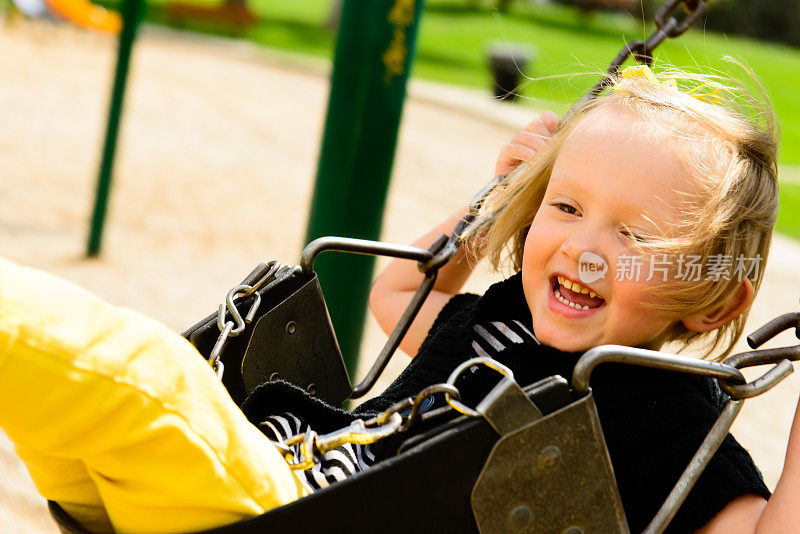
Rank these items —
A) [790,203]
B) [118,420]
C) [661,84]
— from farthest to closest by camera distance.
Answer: [790,203] < [661,84] < [118,420]

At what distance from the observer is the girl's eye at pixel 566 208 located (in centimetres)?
145

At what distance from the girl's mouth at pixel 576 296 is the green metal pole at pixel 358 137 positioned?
3.24ft

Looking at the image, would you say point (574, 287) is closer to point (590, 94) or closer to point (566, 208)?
point (566, 208)

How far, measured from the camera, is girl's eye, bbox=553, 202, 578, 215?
1.45 meters

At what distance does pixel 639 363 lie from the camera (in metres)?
1.09

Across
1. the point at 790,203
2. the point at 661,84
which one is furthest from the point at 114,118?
the point at 790,203

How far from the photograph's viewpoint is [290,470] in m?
1.11

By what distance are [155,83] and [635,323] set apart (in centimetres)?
777

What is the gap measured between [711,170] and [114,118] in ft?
10.4

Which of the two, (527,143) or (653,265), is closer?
(653,265)

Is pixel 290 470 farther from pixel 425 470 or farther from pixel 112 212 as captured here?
pixel 112 212

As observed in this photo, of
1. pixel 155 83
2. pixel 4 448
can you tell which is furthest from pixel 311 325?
pixel 155 83

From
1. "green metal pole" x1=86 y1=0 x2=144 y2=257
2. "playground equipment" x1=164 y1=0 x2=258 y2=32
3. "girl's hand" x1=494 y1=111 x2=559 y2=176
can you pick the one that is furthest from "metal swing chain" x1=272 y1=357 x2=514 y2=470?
"playground equipment" x1=164 y1=0 x2=258 y2=32

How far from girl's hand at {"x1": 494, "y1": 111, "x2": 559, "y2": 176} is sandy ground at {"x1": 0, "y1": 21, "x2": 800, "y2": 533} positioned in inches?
50.1
